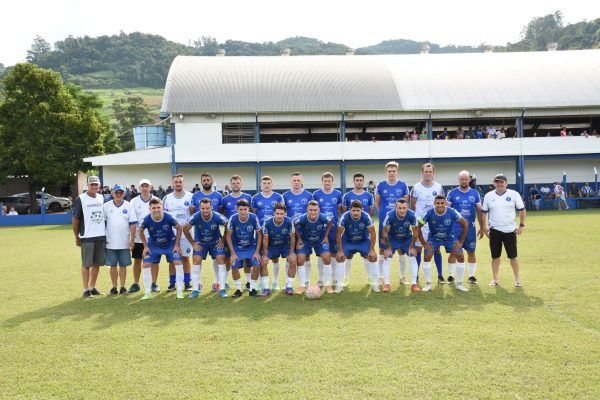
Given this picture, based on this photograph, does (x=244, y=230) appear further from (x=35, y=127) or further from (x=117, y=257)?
(x=35, y=127)

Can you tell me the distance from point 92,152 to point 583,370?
3634cm

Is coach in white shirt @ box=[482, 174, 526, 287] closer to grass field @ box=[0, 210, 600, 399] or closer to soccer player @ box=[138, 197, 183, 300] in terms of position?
grass field @ box=[0, 210, 600, 399]

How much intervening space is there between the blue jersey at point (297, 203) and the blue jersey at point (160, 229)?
6.72 ft

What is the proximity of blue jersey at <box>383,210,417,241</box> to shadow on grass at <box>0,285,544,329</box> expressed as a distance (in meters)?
0.98

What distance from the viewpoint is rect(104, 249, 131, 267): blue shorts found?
913cm

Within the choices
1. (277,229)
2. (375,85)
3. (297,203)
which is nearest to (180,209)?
(277,229)

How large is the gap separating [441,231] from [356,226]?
1488mm

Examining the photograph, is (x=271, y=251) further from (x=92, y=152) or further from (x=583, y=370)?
(x=92, y=152)

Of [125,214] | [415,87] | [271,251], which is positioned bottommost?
[271,251]

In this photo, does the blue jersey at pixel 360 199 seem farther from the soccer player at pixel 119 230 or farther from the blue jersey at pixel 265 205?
the soccer player at pixel 119 230

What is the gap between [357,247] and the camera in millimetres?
9086

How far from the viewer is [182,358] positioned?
561 cm

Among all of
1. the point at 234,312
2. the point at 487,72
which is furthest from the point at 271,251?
the point at 487,72

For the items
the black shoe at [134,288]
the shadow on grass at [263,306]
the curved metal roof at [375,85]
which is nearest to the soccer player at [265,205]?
the shadow on grass at [263,306]
